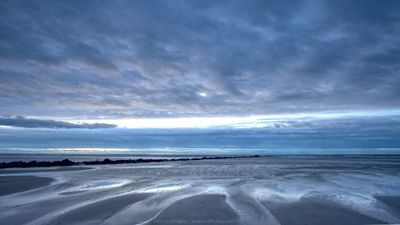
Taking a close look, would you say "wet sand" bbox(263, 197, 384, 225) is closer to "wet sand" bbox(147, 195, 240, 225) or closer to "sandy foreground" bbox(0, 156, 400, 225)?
"sandy foreground" bbox(0, 156, 400, 225)

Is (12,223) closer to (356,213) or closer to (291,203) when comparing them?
(291,203)

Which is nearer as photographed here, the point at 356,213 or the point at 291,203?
the point at 356,213

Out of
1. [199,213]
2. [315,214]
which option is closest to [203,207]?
[199,213]

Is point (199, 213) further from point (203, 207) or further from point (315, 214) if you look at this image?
point (315, 214)

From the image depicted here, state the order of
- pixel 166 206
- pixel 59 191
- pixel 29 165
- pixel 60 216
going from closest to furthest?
pixel 60 216, pixel 166 206, pixel 59 191, pixel 29 165

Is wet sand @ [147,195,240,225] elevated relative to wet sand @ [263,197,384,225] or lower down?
elevated

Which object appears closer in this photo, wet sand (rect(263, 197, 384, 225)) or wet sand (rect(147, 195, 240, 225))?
wet sand (rect(147, 195, 240, 225))

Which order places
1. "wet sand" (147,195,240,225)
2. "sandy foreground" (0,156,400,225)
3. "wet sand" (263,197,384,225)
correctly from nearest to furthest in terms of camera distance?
"wet sand" (147,195,240,225) < "wet sand" (263,197,384,225) < "sandy foreground" (0,156,400,225)

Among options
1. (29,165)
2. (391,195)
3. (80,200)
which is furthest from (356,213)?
(29,165)

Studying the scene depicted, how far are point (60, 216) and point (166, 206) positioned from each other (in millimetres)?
4023

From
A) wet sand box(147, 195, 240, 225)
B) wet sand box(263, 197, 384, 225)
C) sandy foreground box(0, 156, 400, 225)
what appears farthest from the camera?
sandy foreground box(0, 156, 400, 225)

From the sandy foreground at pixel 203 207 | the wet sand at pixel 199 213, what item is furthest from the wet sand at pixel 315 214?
the wet sand at pixel 199 213

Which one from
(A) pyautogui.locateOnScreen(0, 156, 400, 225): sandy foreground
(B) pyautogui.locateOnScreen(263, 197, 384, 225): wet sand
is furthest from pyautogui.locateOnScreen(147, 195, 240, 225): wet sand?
(B) pyautogui.locateOnScreen(263, 197, 384, 225): wet sand

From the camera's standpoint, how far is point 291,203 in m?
14.9
